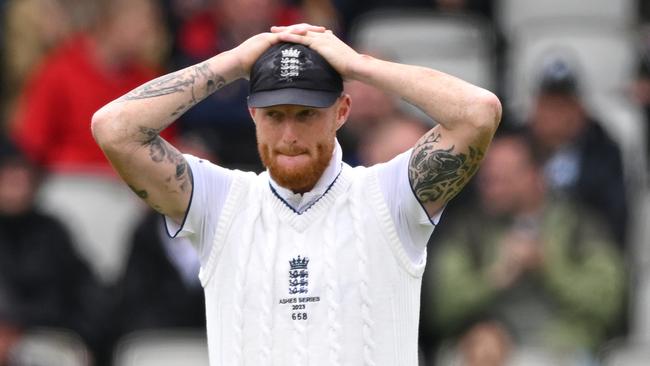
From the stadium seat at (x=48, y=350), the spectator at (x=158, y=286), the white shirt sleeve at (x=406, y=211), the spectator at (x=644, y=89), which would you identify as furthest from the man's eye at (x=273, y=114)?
the spectator at (x=644, y=89)

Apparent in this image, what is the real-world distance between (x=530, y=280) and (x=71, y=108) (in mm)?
3546

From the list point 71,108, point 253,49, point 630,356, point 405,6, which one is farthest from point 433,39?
point 253,49

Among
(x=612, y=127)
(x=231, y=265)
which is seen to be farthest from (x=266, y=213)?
(x=612, y=127)

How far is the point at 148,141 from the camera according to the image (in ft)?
20.8

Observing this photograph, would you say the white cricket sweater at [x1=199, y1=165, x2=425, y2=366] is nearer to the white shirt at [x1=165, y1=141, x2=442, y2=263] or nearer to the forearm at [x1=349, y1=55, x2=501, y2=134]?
the white shirt at [x1=165, y1=141, x2=442, y2=263]

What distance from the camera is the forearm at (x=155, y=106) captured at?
630 cm

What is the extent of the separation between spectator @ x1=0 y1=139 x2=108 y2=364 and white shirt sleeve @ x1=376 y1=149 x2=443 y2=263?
15.6 feet

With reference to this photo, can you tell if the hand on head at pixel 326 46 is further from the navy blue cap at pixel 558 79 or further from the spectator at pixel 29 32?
the spectator at pixel 29 32

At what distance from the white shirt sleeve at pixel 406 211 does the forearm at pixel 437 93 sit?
0.25m

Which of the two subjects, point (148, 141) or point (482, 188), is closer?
point (148, 141)

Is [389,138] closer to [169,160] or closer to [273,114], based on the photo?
[169,160]

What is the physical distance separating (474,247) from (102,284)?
7.94ft

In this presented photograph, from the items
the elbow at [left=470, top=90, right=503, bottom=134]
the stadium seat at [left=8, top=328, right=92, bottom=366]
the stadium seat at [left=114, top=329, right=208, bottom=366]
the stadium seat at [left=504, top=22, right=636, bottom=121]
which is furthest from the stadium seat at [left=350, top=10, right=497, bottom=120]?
the elbow at [left=470, top=90, right=503, bottom=134]

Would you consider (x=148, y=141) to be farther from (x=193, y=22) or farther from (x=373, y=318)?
(x=193, y=22)
